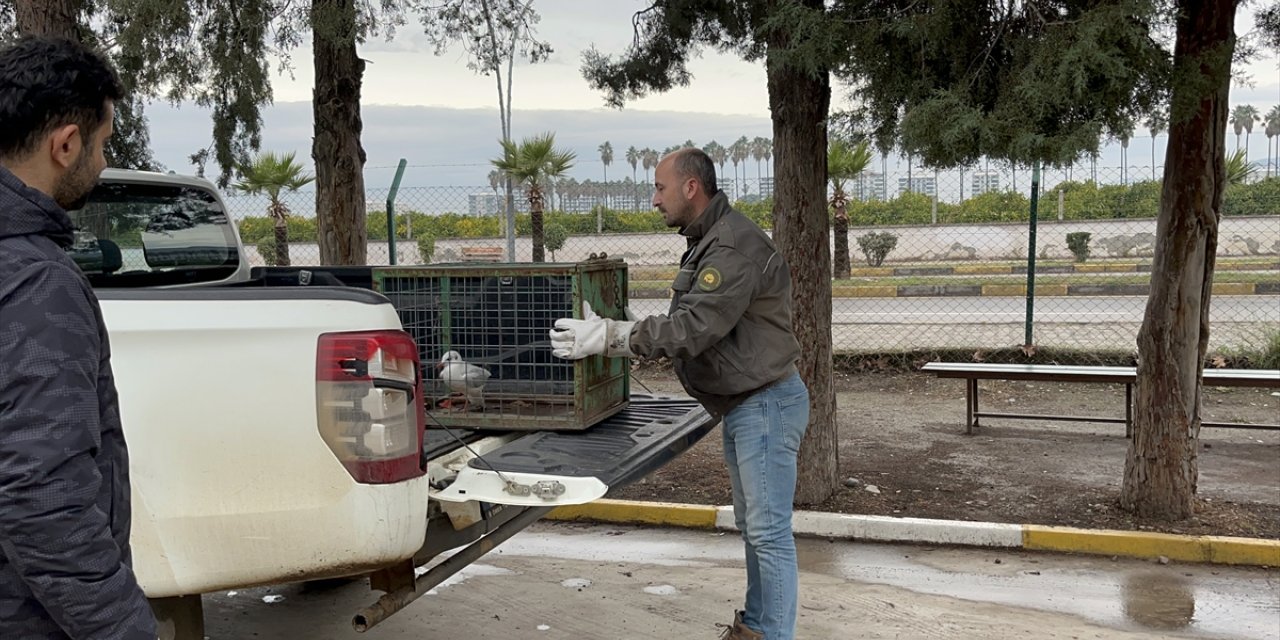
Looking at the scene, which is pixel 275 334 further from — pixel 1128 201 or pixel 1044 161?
pixel 1128 201

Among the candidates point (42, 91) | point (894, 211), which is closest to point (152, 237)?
point (42, 91)

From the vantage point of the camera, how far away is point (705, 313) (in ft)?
12.3

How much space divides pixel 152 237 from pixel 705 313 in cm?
281

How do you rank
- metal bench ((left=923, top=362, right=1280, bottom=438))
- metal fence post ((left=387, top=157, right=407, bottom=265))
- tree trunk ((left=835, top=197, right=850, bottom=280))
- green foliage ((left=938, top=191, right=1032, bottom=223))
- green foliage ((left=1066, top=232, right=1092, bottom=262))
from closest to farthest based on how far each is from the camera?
metal bench ((left=923, top=362, right=1280, bottom=438)), metal fence post ((left=387, top=157, right=407, bottom=265)), green foliage ((left=938, top=191, right=1032, bottom=223)), green foliage ((left=1066, top=232, right=1092, bottom=262)), tree trunk ((left=835, top=197, right=850, bottom=280))

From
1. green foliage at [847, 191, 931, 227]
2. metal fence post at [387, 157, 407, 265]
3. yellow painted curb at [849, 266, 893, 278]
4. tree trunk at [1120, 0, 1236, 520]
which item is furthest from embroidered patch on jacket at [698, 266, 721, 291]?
yellow painted curb at [849, 266, 893, 278]

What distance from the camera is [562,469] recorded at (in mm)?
3562

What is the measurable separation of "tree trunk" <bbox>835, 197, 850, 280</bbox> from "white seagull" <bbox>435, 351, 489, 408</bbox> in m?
14.3

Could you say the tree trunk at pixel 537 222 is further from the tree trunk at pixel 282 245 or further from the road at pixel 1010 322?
the tree trunk at pixel 282 245

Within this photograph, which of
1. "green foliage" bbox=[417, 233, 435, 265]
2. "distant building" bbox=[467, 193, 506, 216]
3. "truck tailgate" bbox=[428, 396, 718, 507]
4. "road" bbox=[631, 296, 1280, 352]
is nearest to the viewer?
"truck tailgate" bbox=[428, 396, 718, 507]

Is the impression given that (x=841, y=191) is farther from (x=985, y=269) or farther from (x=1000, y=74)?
(x=1000, y=74)

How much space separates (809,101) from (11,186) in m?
4.81

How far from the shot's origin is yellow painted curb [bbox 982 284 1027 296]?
54.5 feet

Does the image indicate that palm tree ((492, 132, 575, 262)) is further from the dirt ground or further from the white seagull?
the white seagull

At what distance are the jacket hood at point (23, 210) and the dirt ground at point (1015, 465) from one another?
505cm
